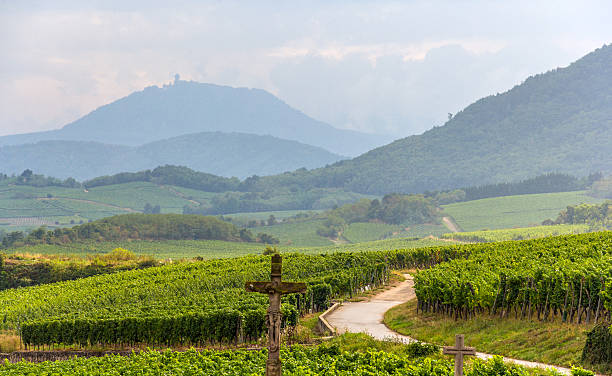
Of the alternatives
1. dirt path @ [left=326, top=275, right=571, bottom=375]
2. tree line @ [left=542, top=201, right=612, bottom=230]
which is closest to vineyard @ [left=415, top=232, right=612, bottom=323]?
dirt path @ [left=326, top=275, right=571, bottom=375]

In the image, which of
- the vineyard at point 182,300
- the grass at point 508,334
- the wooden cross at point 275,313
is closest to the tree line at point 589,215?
the vineyard at point 182,300

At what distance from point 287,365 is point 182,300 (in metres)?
22.5

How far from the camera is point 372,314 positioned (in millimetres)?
39562

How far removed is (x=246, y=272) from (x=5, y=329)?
63.9ft

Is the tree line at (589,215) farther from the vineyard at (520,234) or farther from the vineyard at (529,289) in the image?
the vineyard at (529,289)

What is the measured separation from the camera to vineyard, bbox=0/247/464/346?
3422 cm

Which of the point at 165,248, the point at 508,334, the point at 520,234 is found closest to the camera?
the point at 508,334

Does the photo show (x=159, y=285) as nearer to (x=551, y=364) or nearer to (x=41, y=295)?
(x=41, y=295)

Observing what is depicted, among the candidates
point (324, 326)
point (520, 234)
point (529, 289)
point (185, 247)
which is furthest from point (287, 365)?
point (185, 247)

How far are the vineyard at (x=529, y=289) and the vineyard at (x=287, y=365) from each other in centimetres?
801

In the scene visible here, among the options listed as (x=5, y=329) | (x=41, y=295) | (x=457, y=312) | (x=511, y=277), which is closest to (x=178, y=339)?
(x=457, y=312)

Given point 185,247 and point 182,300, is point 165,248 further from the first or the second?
point 182,300

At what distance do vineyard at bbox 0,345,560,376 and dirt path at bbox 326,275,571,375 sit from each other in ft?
21.1

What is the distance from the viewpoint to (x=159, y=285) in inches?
2157
